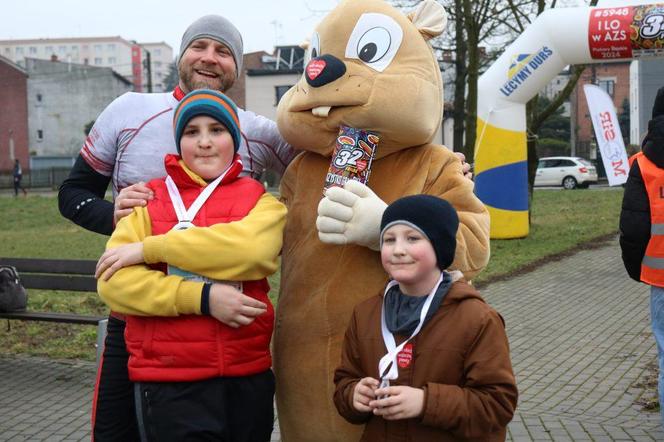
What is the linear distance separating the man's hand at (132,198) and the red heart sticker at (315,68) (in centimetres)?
68

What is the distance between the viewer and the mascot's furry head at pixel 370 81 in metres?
2.93

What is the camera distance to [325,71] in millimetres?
2971

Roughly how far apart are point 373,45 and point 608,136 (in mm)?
11452

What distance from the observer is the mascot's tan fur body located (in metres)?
2.95

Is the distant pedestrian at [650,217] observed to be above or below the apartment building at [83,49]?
below

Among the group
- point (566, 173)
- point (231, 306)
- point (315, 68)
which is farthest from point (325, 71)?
point (566, 173)

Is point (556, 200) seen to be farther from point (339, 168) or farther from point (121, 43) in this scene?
point (121, 43)

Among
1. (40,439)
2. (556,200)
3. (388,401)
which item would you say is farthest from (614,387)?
(556,200)

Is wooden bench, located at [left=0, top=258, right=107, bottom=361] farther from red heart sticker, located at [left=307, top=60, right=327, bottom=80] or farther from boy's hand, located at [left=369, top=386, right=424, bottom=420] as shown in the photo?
boy's hand, located at [left=369, top=386, right=424, bottom=420]

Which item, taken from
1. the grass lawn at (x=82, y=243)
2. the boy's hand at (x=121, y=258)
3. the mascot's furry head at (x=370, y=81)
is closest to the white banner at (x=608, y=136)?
the grass lawn at (x=82, y=243)

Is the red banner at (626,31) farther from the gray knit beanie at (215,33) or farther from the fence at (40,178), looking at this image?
the fence at (40,178)

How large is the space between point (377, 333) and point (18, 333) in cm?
678

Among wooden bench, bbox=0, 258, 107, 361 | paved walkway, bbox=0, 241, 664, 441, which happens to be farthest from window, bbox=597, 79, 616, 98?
wooden bench, bbox=0, 258, 107, 361

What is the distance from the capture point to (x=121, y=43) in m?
124
